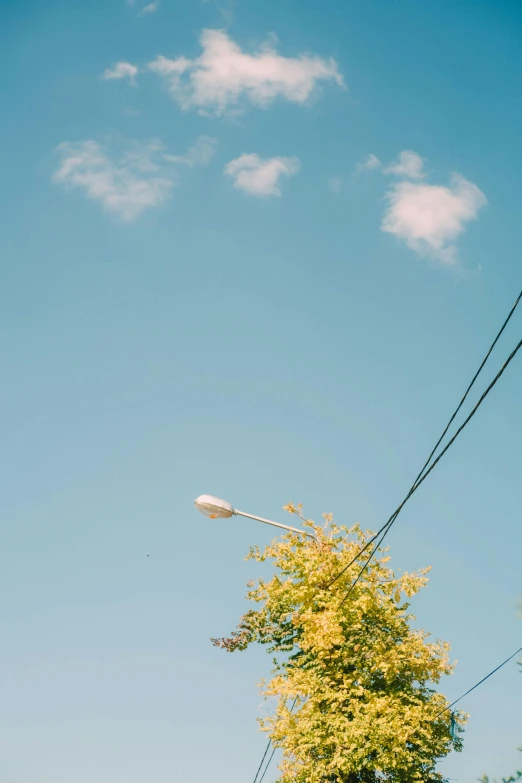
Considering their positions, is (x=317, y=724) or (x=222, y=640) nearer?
(x=317, y=724)

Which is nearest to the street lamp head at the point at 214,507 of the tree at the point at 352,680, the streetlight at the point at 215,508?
the streetlight at the point at 215,508

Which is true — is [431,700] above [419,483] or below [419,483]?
below

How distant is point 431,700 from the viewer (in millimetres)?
13180

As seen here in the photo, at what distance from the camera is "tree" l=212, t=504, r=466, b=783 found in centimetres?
1226

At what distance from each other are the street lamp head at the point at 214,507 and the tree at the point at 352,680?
410 cm

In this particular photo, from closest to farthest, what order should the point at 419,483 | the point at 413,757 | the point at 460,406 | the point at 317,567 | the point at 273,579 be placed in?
the point at 460,406, the point at 419,483, the point at 413,757, the point at 317,567, the point at 273,579

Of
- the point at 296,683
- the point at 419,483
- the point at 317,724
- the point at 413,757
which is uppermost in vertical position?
the point at 419,483

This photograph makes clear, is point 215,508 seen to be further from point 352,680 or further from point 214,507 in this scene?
point 352,680

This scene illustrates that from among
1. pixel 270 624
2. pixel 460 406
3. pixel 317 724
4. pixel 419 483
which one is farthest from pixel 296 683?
pixel 460 406

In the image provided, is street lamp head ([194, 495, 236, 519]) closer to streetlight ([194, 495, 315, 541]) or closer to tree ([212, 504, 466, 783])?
streetlight ([194, 495, 315, 541])

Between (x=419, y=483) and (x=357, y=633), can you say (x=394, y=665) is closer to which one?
(x=357, y=633)

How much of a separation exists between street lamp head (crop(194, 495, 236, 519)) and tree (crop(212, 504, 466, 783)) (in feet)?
13.4

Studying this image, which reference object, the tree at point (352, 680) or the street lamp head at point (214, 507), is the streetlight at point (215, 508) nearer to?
the street lamp head at point (214, 507)

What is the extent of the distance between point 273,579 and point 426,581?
12.0 ft
